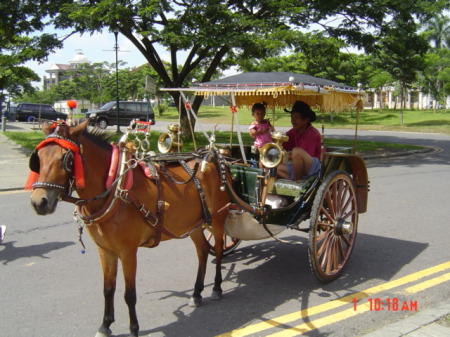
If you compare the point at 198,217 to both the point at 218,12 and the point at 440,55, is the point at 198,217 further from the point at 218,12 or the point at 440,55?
the point at 440,55

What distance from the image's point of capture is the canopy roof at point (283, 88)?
4.46 metres

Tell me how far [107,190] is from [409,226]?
5474 mm

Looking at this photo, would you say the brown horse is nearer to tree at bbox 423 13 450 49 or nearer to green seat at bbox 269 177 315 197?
green seat at bbox 269 177 315 197

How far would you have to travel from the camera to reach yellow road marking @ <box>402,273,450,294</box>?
4.71 m

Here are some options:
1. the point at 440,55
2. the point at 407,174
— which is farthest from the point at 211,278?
the point at 440,55

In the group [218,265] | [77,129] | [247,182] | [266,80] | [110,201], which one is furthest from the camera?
[247,182]

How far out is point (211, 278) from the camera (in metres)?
5.02

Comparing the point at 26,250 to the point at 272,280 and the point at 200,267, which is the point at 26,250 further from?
the point at 272,280

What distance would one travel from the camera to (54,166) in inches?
118

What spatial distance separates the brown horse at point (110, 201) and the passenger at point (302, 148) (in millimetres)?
1262

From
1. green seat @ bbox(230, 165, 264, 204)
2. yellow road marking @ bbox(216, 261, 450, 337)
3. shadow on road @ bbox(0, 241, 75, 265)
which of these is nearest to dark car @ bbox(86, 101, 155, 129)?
shadow on road @ bbox(0, 241, 75, 265)

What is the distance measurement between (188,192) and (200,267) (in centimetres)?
89

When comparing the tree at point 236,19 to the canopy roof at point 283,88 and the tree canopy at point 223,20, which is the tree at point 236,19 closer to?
the tree canopy at point 223,20

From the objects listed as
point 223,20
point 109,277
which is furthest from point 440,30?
point 109,277
